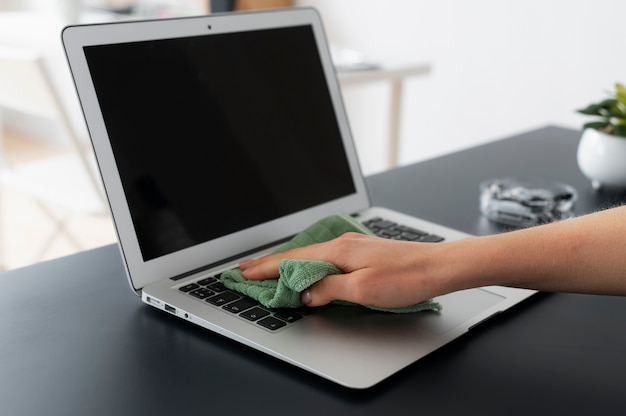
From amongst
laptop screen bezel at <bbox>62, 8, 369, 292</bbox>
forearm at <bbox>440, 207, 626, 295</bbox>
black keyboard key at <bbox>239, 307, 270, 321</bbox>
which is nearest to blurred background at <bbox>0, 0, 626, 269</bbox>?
laptop screen bezel at <bbox>62, 8, 369, 292</bbox>

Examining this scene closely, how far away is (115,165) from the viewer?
2.49ft

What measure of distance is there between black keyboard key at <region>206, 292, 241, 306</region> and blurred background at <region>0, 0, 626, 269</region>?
1154 millimetres

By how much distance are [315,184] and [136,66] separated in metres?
0.29

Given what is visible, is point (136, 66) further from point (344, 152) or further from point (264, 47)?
point (344, 152)

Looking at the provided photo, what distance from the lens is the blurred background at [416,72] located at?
7.09 feet

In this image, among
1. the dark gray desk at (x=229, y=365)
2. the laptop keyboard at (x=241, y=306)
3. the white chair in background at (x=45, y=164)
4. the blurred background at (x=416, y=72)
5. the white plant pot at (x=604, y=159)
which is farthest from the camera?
the blurred background at (x=416, y=72)

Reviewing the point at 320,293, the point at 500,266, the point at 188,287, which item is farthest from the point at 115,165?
the point at 500,266

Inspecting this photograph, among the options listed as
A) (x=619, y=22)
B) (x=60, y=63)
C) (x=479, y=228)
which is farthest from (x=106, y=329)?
(x=619, y=22)

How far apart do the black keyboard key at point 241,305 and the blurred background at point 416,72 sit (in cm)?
118

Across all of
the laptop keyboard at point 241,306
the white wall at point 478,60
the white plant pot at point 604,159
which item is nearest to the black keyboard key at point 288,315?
the laptop keyboard at point 241,306

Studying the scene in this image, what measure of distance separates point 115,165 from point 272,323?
24 cm

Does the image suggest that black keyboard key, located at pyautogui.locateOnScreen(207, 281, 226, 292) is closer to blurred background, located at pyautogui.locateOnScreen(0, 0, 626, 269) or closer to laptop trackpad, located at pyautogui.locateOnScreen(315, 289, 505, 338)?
laptop trackpad, located at pyautogui.locateOnScreen(315, 289, 505, 338)

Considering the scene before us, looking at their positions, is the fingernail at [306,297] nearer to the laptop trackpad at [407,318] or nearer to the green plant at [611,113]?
the laptop trackpad at [407,318]

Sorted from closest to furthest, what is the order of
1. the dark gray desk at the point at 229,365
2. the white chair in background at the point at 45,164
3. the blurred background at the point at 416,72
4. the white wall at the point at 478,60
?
the dark gray desk at the point at 229,365, the white chair in background at the point at 45,164, the blurred background at the point at 416,72, the white wall at the point at 478,60
